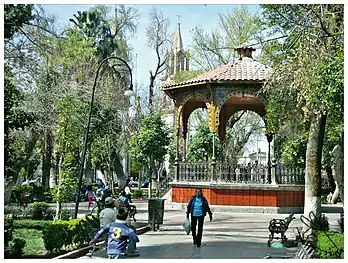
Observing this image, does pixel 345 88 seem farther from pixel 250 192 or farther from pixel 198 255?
pixel 250 192

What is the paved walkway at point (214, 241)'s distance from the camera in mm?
12656

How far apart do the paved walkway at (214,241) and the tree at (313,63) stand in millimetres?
2203

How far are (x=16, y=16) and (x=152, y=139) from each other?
21.1 metres

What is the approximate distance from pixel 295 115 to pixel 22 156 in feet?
40.1

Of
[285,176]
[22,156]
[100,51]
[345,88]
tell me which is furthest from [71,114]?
[100,51]

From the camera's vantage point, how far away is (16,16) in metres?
14.6

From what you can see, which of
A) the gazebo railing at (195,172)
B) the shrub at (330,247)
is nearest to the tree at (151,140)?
the gazebo railing at (195,172)

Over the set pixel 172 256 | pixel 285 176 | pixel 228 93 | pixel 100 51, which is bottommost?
pixel 172 256

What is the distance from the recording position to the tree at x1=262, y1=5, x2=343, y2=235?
11.8 metres

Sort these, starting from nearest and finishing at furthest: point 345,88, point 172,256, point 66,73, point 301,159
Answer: point 345,88 < point 172,256 < point 66,73 < point 301,159

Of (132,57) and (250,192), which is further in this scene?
(132,57)

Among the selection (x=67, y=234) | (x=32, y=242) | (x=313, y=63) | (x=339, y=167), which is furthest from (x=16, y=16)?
(x=339, y=167)

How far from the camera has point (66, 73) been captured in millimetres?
29562

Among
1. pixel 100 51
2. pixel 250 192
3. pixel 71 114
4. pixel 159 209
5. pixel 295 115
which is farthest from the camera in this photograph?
pixel 100 51
